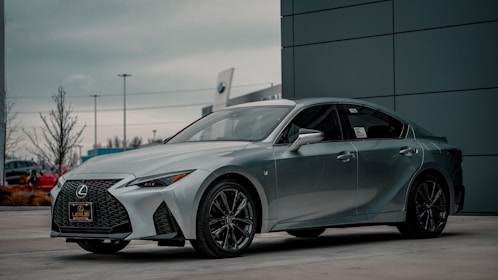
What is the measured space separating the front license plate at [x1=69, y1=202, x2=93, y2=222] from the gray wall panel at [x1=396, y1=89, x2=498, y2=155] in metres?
10.4

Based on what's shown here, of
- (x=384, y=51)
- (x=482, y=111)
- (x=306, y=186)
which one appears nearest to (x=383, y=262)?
(x=306, y=186)

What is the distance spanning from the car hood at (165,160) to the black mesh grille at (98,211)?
159 mm

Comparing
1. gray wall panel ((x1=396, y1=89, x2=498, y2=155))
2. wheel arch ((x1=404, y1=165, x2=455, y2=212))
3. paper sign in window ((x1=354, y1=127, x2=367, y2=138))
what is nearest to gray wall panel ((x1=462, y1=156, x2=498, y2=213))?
gray wall panel ((x1=396, y1=89, x2=498, y2=155))

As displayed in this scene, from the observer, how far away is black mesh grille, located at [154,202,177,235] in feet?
28.6

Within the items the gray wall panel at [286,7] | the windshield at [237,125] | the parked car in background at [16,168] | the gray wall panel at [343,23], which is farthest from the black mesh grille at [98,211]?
the parked car in background at [16,168]

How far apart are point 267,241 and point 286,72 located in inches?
374

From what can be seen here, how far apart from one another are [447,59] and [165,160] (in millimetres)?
10296

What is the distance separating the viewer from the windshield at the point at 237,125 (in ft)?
32.7

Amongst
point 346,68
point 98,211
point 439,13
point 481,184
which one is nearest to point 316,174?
point 98,211

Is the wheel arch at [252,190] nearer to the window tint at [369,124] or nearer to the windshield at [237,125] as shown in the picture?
the windshield at [237,125]

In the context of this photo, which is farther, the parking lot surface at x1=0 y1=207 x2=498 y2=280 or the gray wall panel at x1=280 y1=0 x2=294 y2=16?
the gray wall panel at x1=280 y1=0 x2=294 y2=16

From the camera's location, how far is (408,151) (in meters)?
11.2

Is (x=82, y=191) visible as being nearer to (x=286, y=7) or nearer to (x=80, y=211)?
(x=80, y=211)

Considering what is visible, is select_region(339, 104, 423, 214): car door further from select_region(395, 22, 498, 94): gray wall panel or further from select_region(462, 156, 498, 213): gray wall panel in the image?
select_region(395, 22, 498, 94): gray wall panel
